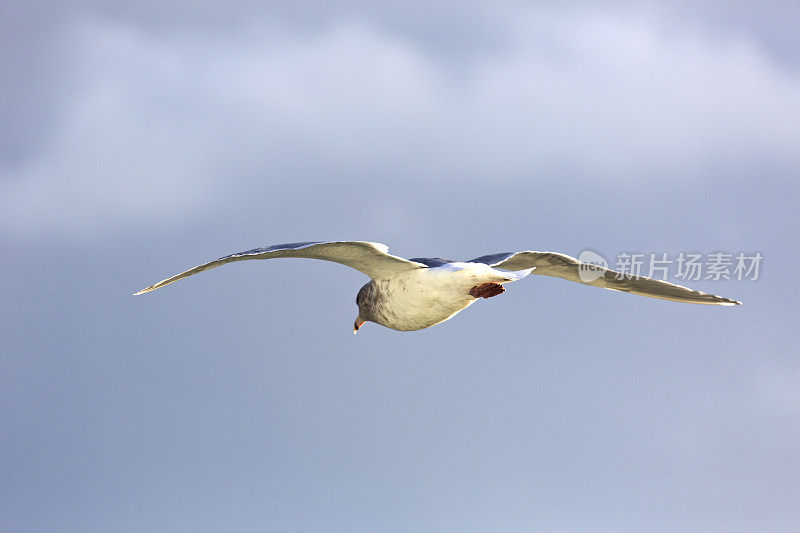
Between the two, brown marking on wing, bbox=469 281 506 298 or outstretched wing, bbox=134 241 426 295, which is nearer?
outstretched wing, bbox=134 241 426 295

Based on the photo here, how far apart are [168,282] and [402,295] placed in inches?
139

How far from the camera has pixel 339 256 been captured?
12.6 metres

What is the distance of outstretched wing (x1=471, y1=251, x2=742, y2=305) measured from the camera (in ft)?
45.9

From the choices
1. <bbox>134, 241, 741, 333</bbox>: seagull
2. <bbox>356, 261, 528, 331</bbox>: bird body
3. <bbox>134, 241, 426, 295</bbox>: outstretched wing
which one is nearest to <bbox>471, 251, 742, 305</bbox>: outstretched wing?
<bbox>134, 241, 741, 333</bbox>: seagull

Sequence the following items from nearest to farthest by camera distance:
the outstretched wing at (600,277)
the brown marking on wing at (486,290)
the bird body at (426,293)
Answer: the bird body at (426,293)
the brown marking on wing at (486,290)
the outstretched wing at (600,277)

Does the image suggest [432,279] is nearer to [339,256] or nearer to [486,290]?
[486,290]

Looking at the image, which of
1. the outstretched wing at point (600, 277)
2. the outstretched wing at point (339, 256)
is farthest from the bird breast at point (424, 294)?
the outstretched wing at point (600, 277)

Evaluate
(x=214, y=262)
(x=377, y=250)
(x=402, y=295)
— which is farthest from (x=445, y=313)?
(x=214, y=262)

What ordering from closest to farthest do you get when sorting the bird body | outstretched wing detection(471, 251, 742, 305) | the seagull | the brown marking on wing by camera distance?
the seagull → the bird body → the brown marking on wing → outstretched wing detection(471, 251, 742, 305)

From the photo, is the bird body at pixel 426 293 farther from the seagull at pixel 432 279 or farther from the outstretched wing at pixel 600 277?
the outstretched wing at pixel 600 277

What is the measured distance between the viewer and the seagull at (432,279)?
12125mm

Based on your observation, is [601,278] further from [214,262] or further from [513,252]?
[214,262]

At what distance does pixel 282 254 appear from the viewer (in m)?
11.5

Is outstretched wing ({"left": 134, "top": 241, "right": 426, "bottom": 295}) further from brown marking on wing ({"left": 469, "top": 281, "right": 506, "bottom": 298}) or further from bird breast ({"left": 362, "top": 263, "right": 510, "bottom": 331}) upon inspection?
brown marking on wing ({"left": 469, "top": 281, "right": 506, "bottom": 298})
